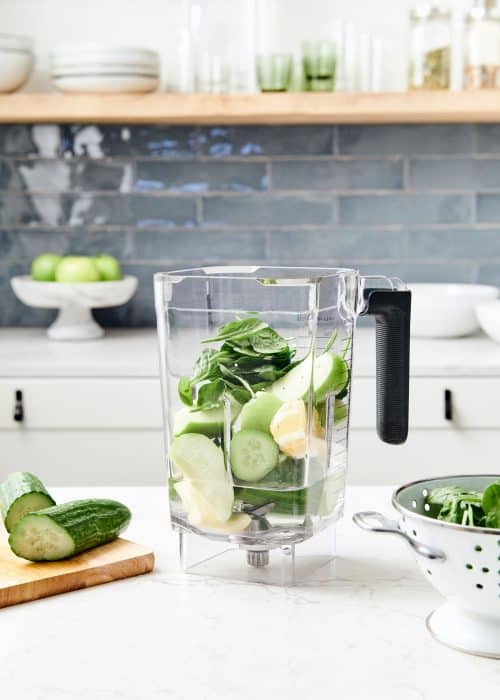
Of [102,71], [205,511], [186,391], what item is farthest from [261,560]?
[102,71]

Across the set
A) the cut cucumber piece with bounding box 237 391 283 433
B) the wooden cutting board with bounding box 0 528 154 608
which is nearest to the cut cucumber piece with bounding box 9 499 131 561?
the wooden cutting board with bounding box 0 528 154 608

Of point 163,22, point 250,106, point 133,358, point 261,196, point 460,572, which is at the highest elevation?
point 163,22

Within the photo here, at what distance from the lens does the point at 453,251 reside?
323 cm

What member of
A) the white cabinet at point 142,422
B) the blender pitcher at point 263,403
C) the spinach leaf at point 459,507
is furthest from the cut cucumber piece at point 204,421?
the white cabinet at point 142,422

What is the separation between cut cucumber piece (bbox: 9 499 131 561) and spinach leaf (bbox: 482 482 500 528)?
16.6 inches

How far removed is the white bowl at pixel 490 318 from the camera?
2.78 meters

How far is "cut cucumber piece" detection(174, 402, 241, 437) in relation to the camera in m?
1.04

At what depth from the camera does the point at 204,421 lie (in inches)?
41.3

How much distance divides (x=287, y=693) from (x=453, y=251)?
254 cm

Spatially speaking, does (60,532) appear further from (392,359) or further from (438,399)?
(438,399)

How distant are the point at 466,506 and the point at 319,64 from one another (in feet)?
6.94

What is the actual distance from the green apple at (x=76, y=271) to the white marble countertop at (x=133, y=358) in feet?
0.60

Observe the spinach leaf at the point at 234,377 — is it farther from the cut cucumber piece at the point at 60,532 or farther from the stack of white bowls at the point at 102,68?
the stack of white bowls at the point at 102,68

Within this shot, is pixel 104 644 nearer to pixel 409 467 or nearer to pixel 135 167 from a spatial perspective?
pixel 409 467
